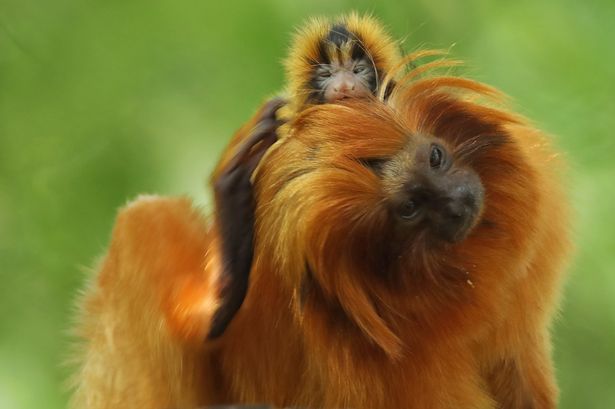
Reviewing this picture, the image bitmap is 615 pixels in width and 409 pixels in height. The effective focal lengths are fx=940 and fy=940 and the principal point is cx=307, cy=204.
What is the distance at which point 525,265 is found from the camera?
7.23 ft

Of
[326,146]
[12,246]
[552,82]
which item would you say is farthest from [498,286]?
[12,246]

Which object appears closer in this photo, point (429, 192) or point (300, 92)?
point (429, 192)

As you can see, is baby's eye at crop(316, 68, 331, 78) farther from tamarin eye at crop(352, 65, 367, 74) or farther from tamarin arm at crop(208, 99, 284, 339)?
tamarin arm at crop(208, 99, 284, 339)

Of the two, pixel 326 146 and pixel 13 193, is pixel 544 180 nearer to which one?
pixel 326 146

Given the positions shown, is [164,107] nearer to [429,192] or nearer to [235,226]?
[235,226]

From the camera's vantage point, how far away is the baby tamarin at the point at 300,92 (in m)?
2.09

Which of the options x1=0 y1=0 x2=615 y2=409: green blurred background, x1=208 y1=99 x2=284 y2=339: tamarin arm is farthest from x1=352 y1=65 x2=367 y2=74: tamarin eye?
x1=0 y1=0 x2=615 y2=409: green blurred background

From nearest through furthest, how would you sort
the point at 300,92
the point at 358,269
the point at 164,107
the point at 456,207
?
the point at 456,207
the point at 358,269
the point at 300,92
the point at 164,107

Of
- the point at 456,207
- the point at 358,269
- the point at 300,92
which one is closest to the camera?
the point at 456,207

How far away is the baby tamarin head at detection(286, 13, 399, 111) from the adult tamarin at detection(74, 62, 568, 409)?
0.73 ft

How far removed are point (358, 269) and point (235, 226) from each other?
0.95 ft

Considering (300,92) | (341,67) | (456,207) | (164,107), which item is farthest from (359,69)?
(164,107)

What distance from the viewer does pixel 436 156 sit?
2.01m

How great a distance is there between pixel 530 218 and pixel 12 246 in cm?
217
